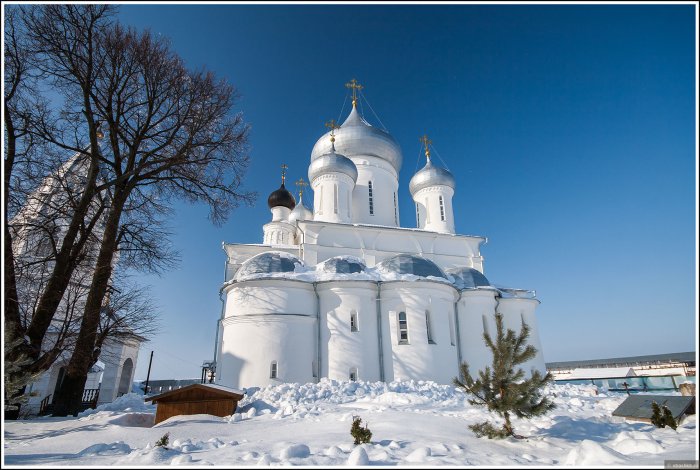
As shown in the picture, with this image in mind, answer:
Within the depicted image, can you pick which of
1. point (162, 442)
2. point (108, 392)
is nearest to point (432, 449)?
point (162, 442)

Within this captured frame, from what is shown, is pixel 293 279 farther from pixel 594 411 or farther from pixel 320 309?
pixel 594 411

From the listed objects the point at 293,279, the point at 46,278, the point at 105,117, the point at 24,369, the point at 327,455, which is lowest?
the point at 327,455

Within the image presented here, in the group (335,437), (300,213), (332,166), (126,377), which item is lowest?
(335,437)

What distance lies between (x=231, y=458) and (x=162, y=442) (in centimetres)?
136

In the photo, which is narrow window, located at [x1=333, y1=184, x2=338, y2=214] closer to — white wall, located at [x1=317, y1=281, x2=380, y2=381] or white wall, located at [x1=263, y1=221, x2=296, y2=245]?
white wall, located at [x1=317, y1=281, x2=380, y2=381]

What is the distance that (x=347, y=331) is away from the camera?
1725 cm

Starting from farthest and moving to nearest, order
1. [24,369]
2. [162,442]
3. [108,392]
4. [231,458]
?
[108,392] → [24,369] → [162,442] → [231,458]

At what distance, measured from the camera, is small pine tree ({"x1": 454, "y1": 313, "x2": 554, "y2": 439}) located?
7.54 m

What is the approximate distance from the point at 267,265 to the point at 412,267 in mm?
6351

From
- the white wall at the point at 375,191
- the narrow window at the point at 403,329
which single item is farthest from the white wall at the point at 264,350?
the white wall at the point at 375,191

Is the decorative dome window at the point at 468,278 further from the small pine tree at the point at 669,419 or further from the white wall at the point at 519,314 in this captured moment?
the small pine tree at the point at 669,419

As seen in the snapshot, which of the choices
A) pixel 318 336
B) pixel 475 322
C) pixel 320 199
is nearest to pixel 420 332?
pixel 475 322

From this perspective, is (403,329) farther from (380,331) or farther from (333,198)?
(333,198)

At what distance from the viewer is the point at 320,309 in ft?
58.2
